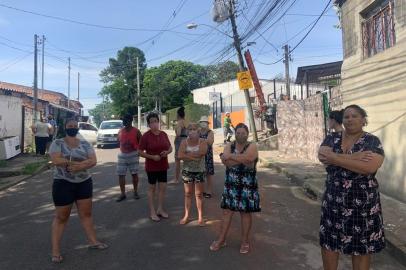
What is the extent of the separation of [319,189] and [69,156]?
19.7ft

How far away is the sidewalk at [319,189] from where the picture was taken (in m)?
5.89

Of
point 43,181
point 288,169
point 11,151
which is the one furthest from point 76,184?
point 11,151

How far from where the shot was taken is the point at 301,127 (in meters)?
16.2

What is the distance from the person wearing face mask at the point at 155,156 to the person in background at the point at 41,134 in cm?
1059

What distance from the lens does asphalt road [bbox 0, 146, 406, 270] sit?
5.37 metres

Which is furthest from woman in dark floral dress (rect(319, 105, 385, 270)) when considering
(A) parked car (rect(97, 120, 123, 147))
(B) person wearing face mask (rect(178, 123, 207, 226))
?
(A) parked car (rect(97, 120, 123, 147))

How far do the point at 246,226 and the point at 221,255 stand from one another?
476 millimetres

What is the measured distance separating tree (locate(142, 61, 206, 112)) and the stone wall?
44.0m

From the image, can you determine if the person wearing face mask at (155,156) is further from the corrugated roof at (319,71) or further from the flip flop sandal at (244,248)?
the corrugated roof at (319,71)

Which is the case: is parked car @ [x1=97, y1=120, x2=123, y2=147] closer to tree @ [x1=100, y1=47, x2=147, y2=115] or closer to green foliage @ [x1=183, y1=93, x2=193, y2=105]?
green foliage @ [x1=183, y1=93, x2=193, y2=105]

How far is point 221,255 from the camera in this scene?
220 inches

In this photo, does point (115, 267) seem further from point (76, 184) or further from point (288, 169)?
point (288, 169)

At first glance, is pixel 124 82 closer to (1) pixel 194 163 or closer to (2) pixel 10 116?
(2) pixel 10 116

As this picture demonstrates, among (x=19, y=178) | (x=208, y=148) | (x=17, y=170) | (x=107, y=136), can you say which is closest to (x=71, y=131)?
(x=208, y=148)
